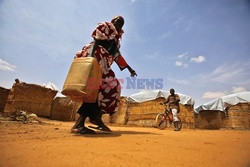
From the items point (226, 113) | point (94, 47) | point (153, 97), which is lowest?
point (94, 47)

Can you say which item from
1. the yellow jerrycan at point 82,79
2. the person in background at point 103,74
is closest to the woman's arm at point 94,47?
the person in background at point 103,74

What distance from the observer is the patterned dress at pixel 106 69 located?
2896 mm

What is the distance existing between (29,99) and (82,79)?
9058 millimetres

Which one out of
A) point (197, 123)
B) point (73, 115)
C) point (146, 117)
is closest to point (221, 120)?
point (197, 123)

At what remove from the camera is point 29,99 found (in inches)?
380

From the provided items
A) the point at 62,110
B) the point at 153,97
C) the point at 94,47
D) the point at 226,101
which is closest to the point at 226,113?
the point at 226,101

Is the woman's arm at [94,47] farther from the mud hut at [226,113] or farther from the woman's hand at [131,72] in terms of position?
the mud hut at [226,113]

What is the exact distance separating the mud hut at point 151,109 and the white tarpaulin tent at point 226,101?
3.07m

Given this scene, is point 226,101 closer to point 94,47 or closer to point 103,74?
point 103,74

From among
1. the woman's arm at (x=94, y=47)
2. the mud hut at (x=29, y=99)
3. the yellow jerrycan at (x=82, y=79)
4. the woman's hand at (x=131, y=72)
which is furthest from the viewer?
the mud hut at (x=29, y=99)

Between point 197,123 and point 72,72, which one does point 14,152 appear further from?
point 197,123

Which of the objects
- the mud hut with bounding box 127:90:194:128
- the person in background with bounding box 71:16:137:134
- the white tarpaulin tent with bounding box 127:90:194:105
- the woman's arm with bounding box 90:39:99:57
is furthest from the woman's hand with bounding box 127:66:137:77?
the white tarpaulin tent with bounding box 127:90:194:105

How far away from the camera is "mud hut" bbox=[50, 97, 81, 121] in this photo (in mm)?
12128

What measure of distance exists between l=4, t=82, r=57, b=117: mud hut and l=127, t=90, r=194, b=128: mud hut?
19.0 feet
